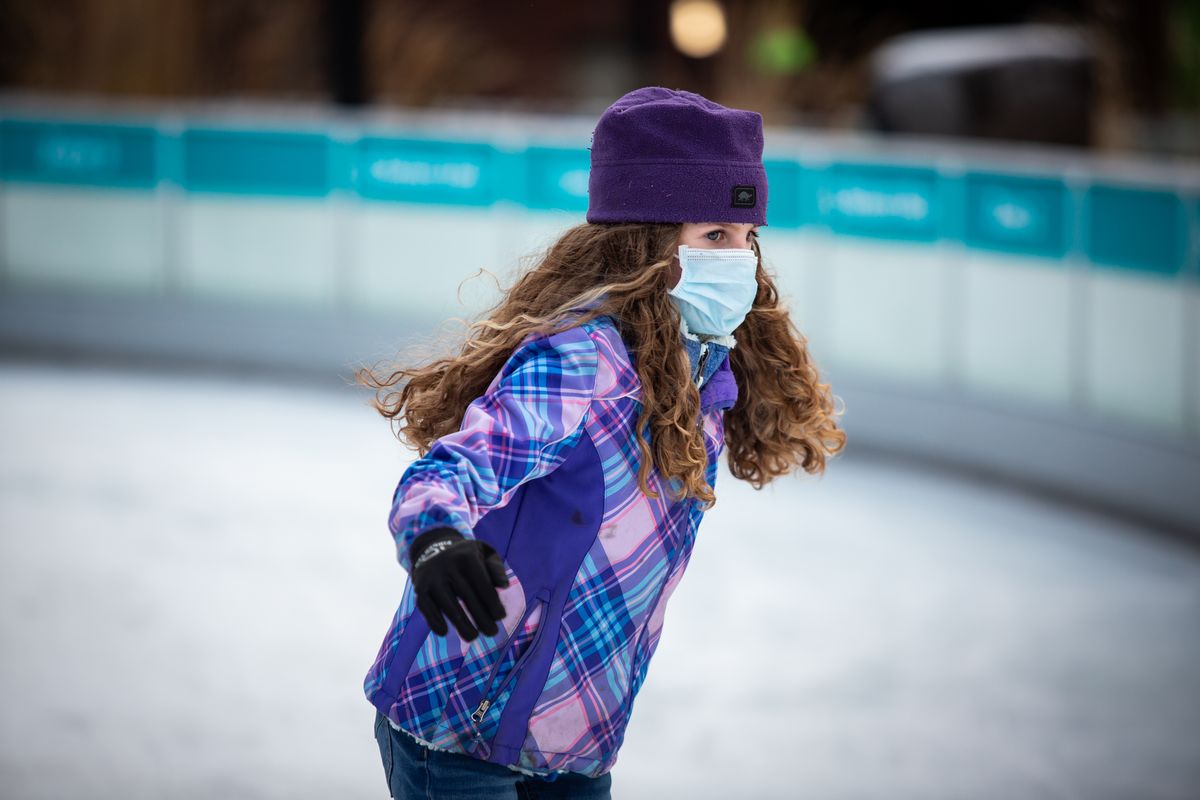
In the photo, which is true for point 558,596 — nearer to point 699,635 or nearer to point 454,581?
point 454,581

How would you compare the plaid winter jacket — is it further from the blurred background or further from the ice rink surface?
the ice rink surface

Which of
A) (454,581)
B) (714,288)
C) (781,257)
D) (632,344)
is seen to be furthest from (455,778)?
(781,257)

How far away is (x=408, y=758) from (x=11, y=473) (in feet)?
18.8

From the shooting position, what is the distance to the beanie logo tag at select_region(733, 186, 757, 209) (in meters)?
2.35

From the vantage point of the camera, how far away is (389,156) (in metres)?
10.3

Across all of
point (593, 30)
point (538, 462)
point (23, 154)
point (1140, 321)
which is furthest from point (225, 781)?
point (593, 30)

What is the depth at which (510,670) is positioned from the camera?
7.25ft

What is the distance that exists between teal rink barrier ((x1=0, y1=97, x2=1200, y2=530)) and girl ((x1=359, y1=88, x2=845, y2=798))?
3.96 m

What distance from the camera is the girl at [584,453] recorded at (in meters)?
2.12

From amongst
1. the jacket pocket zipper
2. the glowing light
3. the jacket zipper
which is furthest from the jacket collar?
the glowing light

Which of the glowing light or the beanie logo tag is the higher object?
the glowing light

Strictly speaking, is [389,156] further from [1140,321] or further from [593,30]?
[593,30]

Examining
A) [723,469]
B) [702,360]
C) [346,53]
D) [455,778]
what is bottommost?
[723,469]

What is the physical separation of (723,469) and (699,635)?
3.41 metres
